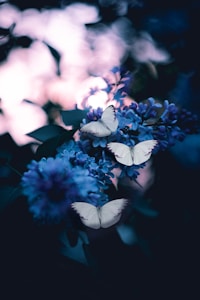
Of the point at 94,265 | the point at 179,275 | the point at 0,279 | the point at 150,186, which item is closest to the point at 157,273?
the point at 179,275

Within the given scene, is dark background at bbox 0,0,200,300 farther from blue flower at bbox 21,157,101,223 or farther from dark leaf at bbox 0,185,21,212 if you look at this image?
blue flower at bbox 21,157,101,223

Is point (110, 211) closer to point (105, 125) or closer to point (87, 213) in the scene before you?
point (87, 213)

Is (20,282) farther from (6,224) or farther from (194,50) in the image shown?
(194,50)

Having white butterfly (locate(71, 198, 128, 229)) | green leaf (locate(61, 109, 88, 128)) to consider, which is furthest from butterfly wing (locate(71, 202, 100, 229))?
green leaf (locate(61, 109, 88, 128))

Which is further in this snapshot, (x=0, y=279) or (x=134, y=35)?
(x=134, y=35)

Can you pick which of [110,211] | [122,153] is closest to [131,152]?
[122,153]

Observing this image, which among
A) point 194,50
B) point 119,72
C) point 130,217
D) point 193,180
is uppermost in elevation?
point 119,72
